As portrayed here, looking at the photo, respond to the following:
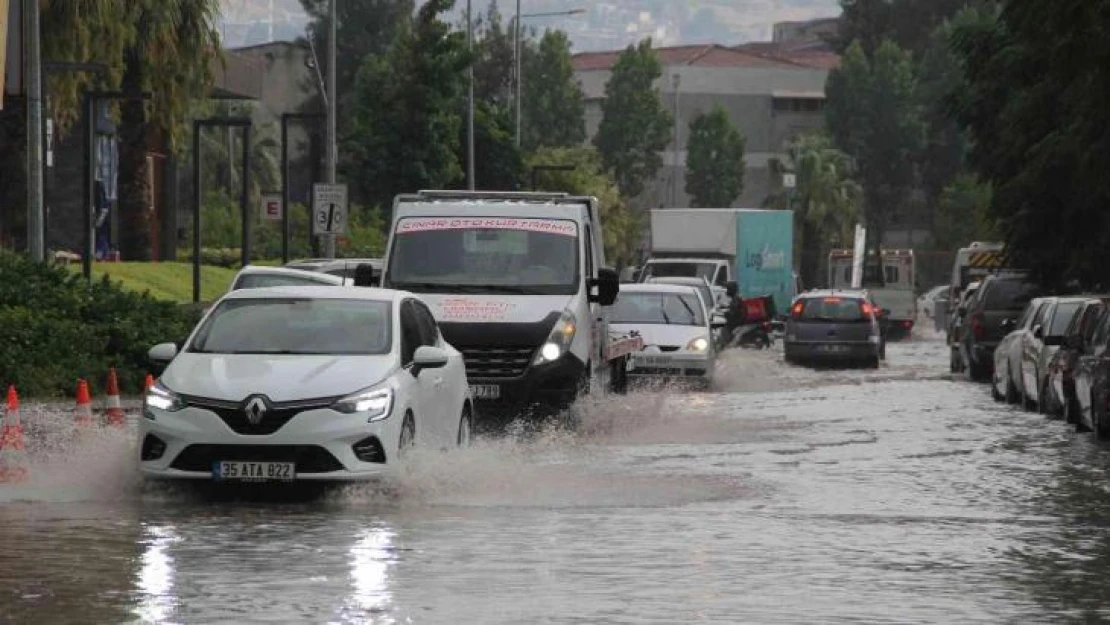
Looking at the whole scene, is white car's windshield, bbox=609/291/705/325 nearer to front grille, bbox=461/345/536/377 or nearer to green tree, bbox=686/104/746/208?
front grille, bbox=461/345/536/377

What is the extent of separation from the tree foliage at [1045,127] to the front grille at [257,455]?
1394 centimetres

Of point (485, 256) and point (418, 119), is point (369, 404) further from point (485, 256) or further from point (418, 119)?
point (418, 119)

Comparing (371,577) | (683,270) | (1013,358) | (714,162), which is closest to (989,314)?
(1013,358)

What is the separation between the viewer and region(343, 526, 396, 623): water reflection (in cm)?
1225

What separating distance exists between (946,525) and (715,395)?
67.6ft

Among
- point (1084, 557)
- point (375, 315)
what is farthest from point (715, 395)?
point (1084, 557)

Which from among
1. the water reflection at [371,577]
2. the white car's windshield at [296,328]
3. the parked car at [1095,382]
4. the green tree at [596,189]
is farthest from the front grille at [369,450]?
the green tree at [596,189]

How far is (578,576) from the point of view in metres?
13.9

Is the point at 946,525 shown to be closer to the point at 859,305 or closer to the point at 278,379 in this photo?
the point at 278,379

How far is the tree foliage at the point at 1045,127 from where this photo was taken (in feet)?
98.6

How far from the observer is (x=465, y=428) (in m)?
20.7

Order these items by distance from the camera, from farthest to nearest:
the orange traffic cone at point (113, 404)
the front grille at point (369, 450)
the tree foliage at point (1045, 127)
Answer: the tree foliage at point (1045, 127) → the orange traffic cone at point (113, 404) → the front grille at point (369, 450)

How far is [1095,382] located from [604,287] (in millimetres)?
5098

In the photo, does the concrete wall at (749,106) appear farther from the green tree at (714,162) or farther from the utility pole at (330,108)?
the utility pole at (330,108)
